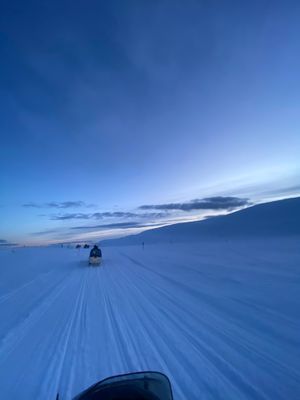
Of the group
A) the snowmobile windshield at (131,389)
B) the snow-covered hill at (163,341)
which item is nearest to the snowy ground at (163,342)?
the snow-covered hill at (163,341)

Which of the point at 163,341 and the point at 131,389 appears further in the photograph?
the point at 163,341

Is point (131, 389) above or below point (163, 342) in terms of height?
above

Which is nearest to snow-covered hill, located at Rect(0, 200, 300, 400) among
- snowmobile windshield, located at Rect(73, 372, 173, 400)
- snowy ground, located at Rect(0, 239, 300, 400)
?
snowy ground, located at Rect(0, 239, 300, 400)

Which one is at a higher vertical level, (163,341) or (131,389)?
(131,389)

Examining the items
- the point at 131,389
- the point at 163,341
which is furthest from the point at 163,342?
the point at 131,389

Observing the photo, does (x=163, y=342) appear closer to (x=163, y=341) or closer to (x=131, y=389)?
(x=163, y=341)

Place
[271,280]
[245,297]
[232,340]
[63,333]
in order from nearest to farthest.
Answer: [232,340], [63,333], [245,297], [271,280]

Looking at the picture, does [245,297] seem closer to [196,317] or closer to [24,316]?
[196,317]

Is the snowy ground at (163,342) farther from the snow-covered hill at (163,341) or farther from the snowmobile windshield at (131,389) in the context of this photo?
the snowmobile windshield at (131,389)

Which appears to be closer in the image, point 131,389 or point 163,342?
point 131,389

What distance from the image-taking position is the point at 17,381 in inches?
152

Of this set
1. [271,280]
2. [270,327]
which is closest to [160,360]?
[270,327]

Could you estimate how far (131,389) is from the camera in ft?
6.99

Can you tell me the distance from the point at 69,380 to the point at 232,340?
333 cm
